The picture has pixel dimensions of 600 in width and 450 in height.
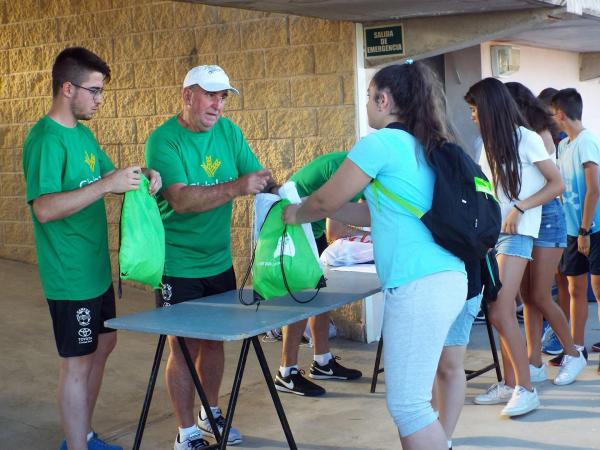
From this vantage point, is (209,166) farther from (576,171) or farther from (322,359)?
(576,171)

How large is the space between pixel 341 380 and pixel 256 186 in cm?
203

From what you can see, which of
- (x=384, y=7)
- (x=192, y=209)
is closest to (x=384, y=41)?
(x=384, y=7)

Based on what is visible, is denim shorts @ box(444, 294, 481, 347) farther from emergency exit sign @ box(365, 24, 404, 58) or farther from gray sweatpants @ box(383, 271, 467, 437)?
emergency exit sign @ box(365, 24, 404, 58)

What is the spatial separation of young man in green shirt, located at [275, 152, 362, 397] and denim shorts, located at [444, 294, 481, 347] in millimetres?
1287

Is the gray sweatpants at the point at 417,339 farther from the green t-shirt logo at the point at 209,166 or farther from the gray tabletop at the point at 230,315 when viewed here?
the green t-shirt logo at the point at 209,166

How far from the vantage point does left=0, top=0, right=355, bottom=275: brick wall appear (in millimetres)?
6801

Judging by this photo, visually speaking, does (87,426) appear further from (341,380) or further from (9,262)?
(9,262)

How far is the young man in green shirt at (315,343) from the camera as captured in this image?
5.17 meters

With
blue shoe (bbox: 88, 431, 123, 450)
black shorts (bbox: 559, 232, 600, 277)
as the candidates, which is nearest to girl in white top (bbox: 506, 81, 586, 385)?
black shorts (bbox: 559, 232, 600, 277)

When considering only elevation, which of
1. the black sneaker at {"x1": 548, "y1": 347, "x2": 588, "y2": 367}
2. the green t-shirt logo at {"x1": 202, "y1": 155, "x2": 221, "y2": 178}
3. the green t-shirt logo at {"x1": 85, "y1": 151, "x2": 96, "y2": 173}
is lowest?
the black sneaker at {"x1": 548, "y1": 347, "x2": 588, "y2": 367}

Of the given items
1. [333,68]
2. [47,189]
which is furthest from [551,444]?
[333,68]

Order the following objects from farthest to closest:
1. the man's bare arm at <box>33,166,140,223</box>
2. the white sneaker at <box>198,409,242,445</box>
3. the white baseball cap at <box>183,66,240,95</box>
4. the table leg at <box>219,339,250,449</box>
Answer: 1. the white sneaker at <box>198,409,242,445</box>
2. the white baseball cap at <box>183,66,240,95</box>
3. the man's bare arm at <box>33,166,140,223</box>
4. the table leg at <box>219,339,250,449</box>

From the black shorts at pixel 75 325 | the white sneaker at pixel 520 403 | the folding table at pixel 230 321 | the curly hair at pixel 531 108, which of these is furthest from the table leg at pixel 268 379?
the curly hair at pixel 531 108

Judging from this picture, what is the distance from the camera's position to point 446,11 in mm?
6035
